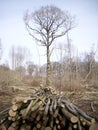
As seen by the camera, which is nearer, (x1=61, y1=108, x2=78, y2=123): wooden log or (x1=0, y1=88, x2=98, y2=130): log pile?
(x1=61, y1=108, x2=78, y2=123): wooden log

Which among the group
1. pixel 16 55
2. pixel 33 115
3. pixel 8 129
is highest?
pixel 16 55

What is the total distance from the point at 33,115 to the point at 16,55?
49.1m

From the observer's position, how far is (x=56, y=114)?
16.4ft

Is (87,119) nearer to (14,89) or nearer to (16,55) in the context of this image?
(14,89)

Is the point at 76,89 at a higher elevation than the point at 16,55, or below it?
below

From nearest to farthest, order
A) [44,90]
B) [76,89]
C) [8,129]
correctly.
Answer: [8,129]
[44,90]
[76,89]

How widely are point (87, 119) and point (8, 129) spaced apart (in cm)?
193

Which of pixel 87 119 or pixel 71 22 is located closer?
pixel 87 119

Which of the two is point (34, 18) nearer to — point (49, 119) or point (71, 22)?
point (71, 22)

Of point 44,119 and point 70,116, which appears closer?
point 70,116

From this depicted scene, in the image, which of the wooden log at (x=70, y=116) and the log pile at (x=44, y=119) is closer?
the wooden log at (x=70, y=116)

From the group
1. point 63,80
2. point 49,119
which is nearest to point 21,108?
point 49,119

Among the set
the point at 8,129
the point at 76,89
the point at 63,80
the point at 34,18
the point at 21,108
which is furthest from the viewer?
the point at 34,18

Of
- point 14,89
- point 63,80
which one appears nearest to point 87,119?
point 14,89
